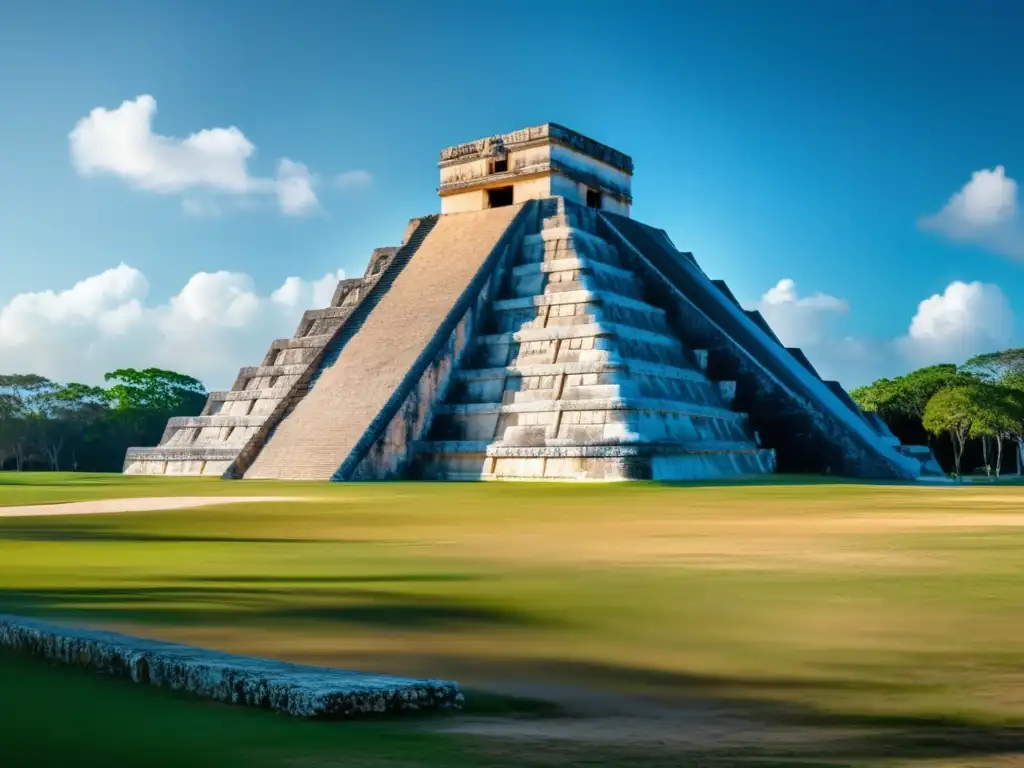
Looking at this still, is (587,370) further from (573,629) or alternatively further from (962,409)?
(962,409)

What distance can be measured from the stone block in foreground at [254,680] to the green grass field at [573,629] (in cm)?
8

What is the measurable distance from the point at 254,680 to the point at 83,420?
47718mm

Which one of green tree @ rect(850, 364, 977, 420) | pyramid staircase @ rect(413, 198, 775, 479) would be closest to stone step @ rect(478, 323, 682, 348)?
pyramid staircase @ rect(413, 198, 775, 479)

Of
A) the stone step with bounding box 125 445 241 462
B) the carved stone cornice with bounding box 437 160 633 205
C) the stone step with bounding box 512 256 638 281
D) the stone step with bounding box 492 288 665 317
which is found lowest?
the stone step with bounding box 125 445 241 462

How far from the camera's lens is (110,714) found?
129 inches

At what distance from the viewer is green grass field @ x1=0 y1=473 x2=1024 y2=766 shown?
3039mm

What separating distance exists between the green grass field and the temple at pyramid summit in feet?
31.3

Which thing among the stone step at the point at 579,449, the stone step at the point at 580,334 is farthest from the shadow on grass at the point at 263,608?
the stone step at the point at 580,334

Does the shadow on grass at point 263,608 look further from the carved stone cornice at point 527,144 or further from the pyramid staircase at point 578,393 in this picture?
the carved stone cornice at point 527,144

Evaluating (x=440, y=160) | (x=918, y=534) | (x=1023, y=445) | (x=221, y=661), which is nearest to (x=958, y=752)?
(x=221, y=661)

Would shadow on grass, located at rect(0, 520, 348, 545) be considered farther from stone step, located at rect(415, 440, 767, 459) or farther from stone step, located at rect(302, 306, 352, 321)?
stone step, located at rect(302, 306, 352, 321)

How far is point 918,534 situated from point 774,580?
3.42 meters

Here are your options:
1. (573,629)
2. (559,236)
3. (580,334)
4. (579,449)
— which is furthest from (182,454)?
(573,629)

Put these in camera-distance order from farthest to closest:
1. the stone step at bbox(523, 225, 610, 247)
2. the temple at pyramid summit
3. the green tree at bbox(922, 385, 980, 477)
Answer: the green tree at bbox(922, 385, 980, 477) < the stone step at bbox(523, 225, 610, 247) < the temple at pyramid summit
